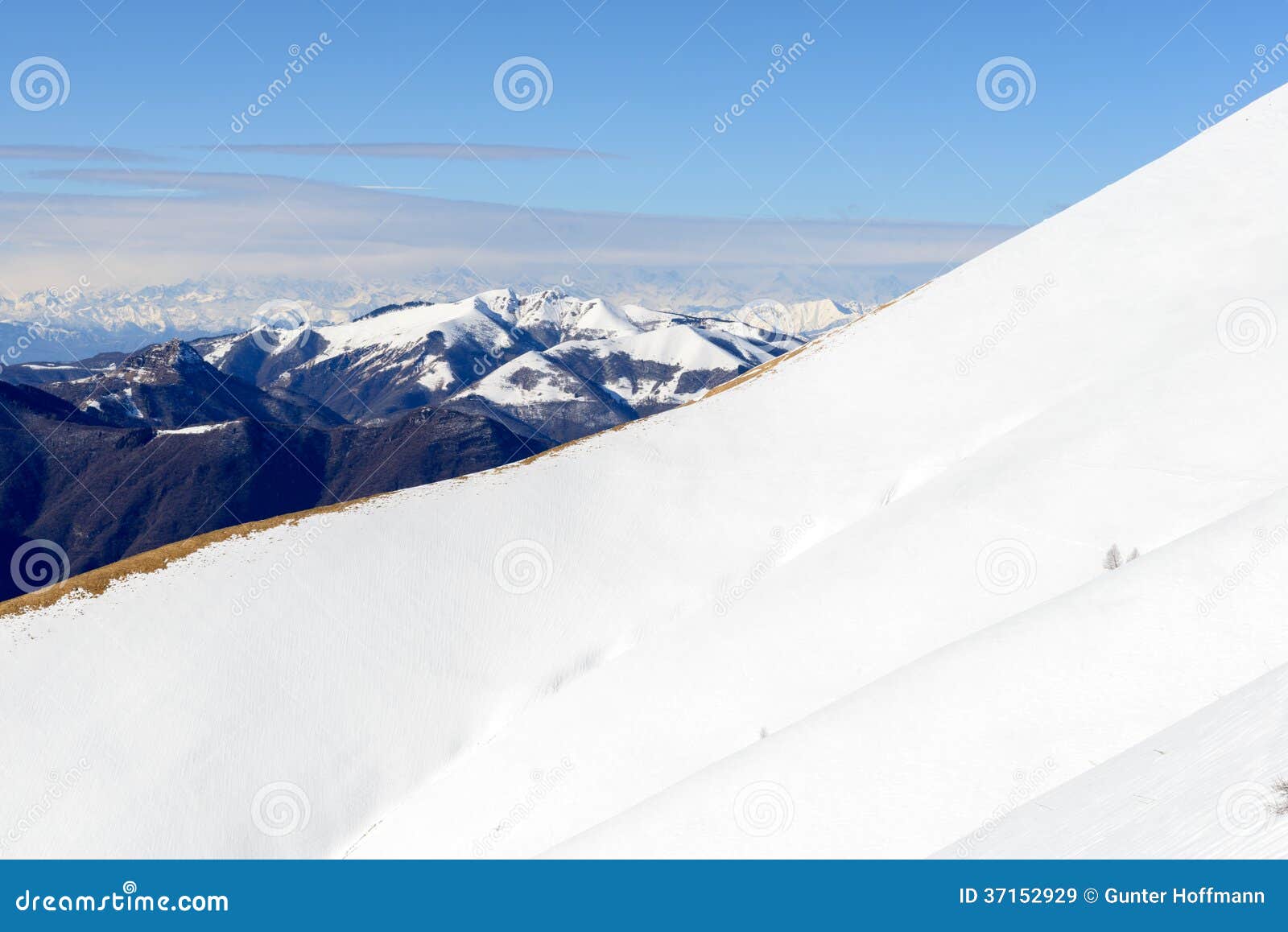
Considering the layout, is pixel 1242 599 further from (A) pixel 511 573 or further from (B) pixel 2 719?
(B) pixel 2 719

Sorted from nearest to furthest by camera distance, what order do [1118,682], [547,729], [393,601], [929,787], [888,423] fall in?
1. [929,787]
2. [1118,682]
3. [547,729]
4. [393,601]
5. [888,423]

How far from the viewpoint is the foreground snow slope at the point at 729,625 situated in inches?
1004

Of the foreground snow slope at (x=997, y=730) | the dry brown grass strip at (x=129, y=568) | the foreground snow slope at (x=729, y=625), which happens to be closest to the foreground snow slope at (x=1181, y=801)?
the foreground snow slope at (x=997, y=730)

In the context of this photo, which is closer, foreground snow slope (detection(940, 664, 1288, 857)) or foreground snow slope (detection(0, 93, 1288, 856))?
foreground snow slope (detection(940, 664, 1288, 857))

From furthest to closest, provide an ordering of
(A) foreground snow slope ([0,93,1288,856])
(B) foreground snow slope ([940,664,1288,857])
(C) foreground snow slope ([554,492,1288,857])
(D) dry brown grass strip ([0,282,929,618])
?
1. (D) dry brown grass strip ([0,282,929,618])
2. (A) foreground snow slope ([0,93,1288,856])
3. (C) foreground snow slope ([554,492,1288,857])
4. (B) foreground snow slope ([940,664,1288,857])

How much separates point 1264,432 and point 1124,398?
8.32 m

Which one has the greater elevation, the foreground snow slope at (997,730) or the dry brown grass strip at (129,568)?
the dry brown grass strip at (129,568)

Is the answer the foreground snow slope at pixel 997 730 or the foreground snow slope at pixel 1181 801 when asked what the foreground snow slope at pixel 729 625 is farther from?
the foreground snow slope at pixel 1181 801

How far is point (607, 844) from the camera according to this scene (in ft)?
82.5

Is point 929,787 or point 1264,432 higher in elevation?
point 1264,432

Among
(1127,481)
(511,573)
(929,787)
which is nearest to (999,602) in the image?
(1127,481)

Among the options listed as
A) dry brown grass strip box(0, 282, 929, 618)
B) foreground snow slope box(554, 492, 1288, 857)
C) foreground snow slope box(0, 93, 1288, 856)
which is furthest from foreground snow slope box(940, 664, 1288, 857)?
dry brown grass strip box(0, 282, 929, 618)

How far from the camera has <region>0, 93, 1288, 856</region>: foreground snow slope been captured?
83.7 feet

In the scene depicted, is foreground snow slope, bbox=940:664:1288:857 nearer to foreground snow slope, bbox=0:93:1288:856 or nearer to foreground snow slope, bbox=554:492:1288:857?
foreground snow slope, bbox=554:492:1288:857
